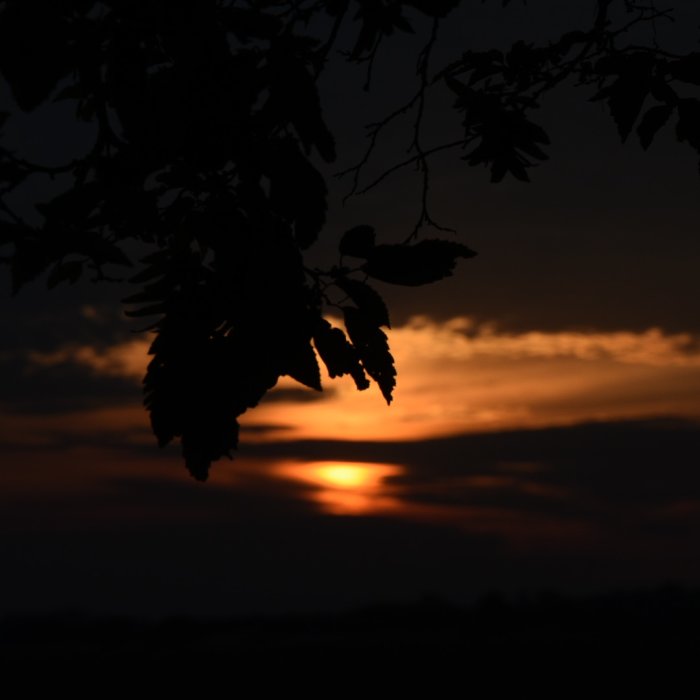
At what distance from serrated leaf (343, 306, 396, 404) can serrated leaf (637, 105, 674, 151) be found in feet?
5.21

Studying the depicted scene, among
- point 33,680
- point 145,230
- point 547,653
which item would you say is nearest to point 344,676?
point 547,653

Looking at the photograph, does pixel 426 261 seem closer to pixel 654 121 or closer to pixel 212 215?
pixel 212 215

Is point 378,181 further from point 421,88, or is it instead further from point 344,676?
point 344,676

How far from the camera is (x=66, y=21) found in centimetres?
182

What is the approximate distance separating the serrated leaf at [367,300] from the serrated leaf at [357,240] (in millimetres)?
63

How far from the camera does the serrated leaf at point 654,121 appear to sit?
3.52 meters

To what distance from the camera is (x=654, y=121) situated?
3529 mm

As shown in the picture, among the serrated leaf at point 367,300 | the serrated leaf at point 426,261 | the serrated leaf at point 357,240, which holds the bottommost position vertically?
the serrated leaf at point 367,300

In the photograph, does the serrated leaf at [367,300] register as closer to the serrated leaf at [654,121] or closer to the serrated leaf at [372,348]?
the serrated leaf at [372,348]

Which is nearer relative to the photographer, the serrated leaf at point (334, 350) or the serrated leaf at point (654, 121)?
the serrated leaf at point (334, 350)

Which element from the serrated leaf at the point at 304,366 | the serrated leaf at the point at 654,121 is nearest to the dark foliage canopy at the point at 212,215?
the serrated leaf at the point at 304,366

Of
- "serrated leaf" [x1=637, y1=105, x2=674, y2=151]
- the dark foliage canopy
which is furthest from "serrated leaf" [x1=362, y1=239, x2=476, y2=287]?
"serrated leaf" [x1=637, y1=105, x2=674, y2=151]

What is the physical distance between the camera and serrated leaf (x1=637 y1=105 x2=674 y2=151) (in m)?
3.52

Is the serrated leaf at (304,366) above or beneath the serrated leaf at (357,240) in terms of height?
beneath
